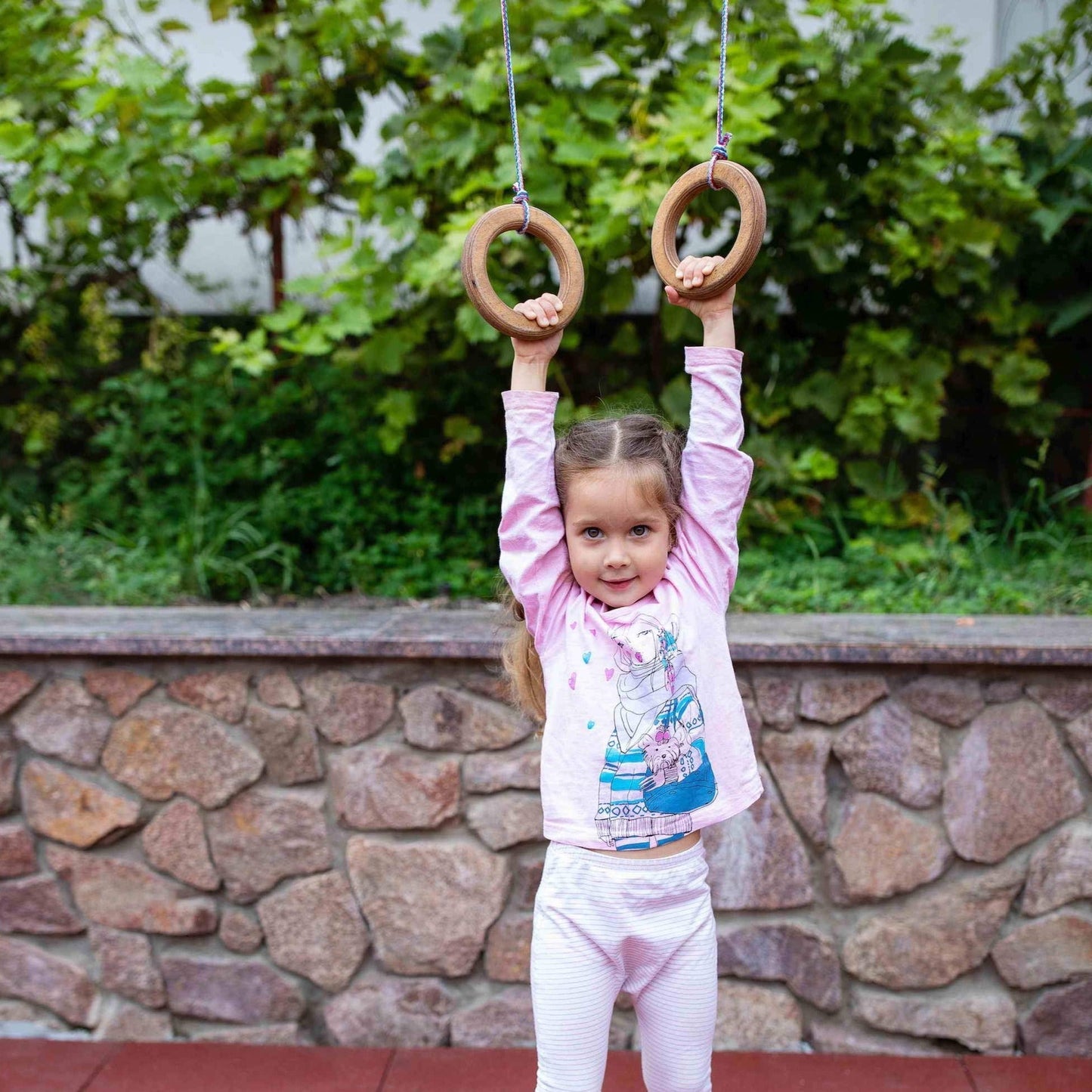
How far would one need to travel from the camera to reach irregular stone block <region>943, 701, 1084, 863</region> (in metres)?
2.40

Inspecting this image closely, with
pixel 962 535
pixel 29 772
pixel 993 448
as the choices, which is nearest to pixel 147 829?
pixel 29 772

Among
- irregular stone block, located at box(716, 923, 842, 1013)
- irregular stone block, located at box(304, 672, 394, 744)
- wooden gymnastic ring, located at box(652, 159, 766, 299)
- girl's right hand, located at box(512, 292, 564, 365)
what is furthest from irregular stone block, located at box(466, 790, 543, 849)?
wooden gymnastic ring, located at box(652, 159, 766, 299)

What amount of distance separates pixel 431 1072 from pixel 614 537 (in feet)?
4.98

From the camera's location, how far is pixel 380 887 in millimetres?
2512

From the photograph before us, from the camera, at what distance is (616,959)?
160 centimetres

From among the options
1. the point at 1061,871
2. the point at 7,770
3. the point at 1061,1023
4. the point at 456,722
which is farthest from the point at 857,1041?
the point at 7,770

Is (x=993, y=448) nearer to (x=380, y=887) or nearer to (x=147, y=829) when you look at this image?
(x=380, y=887)

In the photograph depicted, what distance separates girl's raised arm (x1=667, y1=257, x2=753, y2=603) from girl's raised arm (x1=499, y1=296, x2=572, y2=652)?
7.7 inches

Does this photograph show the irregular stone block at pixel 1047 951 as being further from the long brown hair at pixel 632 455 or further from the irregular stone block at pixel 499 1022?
the long brown hair at pixel 632 455

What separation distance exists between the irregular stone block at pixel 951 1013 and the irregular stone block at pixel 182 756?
4.91ft

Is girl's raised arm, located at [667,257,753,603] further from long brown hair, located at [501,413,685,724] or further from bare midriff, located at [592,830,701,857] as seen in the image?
bare midriff, located at [592,830,701,857]

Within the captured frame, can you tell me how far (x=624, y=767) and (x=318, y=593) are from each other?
6.17ft

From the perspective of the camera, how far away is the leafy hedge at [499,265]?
305 cm

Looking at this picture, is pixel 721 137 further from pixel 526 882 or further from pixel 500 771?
pixel 526 882
